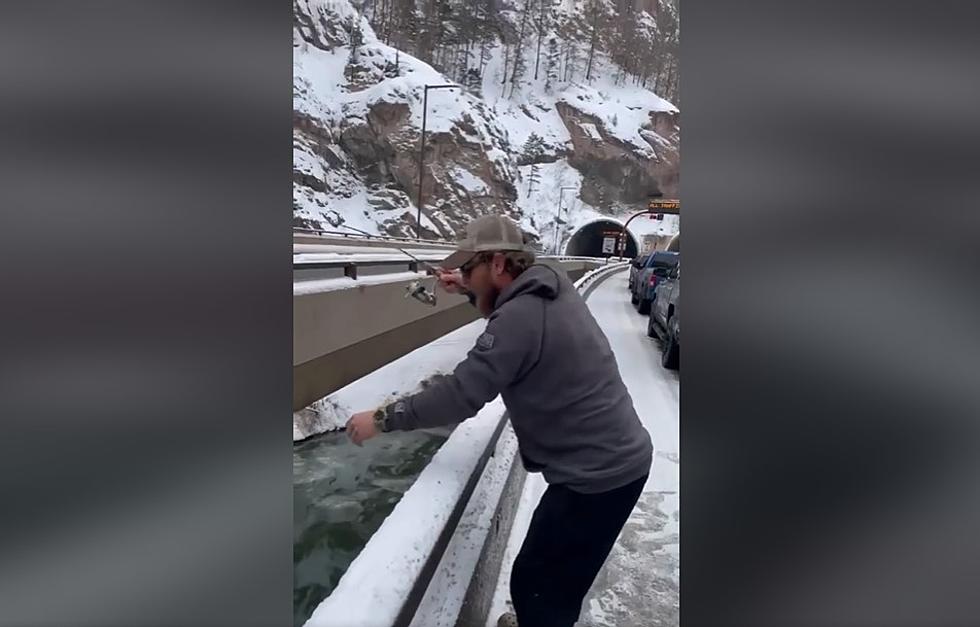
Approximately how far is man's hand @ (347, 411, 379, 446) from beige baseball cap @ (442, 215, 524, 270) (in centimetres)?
37

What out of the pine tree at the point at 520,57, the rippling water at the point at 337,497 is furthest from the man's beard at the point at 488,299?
the pine tree at the point at 520,57

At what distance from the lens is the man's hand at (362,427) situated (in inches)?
42.2

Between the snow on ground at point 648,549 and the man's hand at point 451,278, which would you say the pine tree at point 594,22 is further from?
the snow on ground at point 648,549

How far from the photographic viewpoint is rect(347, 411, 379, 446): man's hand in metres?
1.07

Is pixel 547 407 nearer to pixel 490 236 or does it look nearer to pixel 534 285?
pixel 534 285

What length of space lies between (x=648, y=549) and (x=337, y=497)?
1.00 metres

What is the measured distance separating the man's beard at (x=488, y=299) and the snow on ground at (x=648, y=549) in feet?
1.19

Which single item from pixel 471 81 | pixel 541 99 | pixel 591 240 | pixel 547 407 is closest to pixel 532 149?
pixel 541 99

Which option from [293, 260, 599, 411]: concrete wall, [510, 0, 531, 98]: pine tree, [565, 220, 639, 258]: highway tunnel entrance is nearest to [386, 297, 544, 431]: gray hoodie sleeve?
[293, 260, 599, 411]: concrete wall
